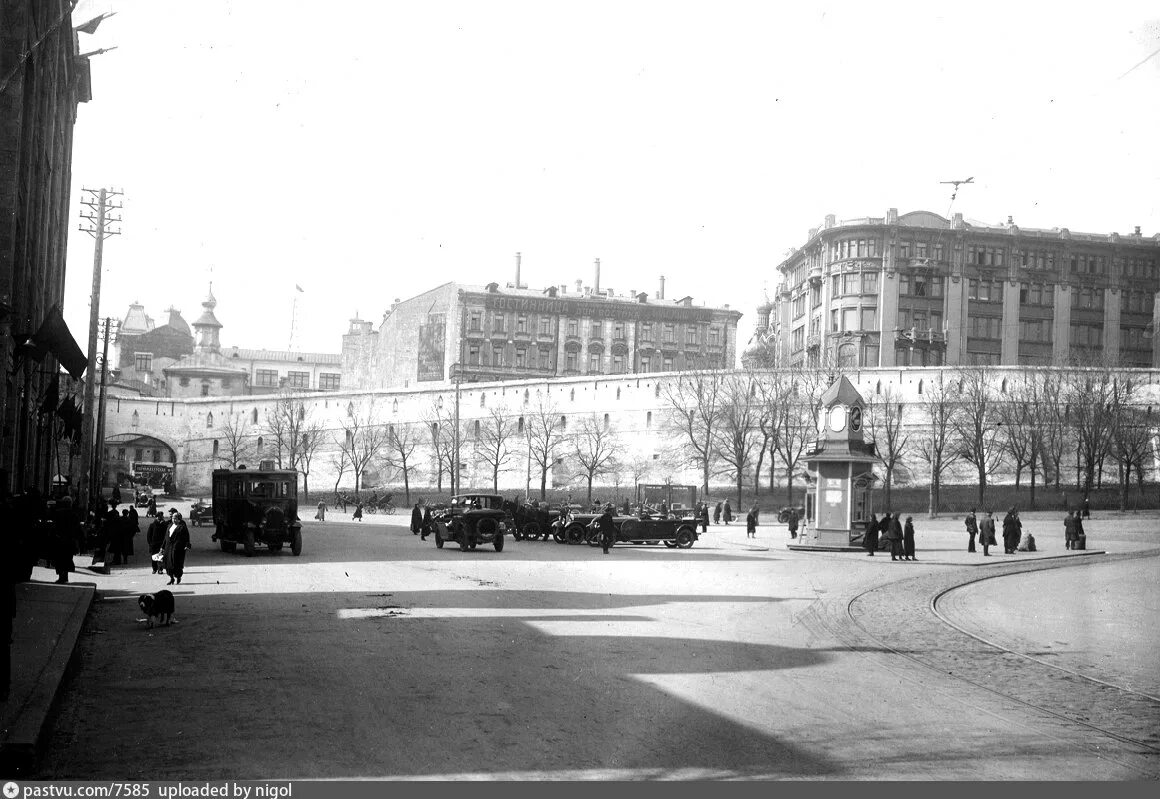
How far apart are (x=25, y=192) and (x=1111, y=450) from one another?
159 ft

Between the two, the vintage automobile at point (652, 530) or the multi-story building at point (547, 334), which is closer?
the vintage automobile at point (652, 530)

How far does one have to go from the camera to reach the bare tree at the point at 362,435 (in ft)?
269

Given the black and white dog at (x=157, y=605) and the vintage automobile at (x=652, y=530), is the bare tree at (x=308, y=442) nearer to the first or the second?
the vintage automobile at (x=652, y=530)

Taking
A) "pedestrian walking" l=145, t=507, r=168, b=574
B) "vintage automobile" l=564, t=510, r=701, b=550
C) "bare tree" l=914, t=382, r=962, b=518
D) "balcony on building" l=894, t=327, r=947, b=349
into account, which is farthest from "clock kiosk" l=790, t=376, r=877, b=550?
"balcony on building" l=894, t=327, r=947, b=349

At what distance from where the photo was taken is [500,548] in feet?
97.0

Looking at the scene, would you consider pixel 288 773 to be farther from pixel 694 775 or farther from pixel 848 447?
pixel 848 447

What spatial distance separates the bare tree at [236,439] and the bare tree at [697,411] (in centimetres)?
3575

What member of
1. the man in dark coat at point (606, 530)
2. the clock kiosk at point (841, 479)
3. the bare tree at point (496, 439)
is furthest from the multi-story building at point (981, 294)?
the man in dark coat at point (606, 530)

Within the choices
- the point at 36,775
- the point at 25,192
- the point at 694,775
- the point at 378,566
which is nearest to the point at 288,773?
the point at 36,775

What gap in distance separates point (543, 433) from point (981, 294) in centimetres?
3083

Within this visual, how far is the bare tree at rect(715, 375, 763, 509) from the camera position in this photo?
65.1 metres

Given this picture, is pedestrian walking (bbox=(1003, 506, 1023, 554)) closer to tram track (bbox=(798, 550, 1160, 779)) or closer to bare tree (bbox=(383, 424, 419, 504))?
tram track (bbox=(798, 550, 1160, 779))

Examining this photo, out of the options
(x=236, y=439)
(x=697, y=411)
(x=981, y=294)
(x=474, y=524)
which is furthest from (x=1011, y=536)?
(x=236, y=439)

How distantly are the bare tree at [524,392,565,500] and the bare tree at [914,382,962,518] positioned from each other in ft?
75.0
